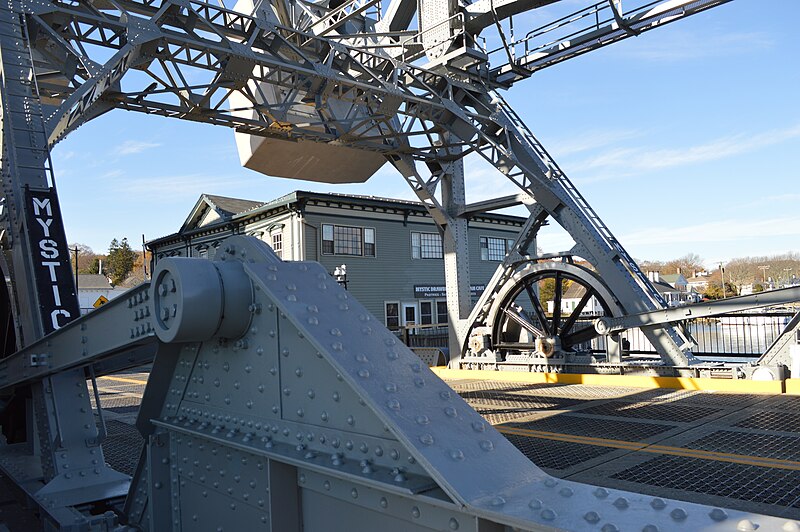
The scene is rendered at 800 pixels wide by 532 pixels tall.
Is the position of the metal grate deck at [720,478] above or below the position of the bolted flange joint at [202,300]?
below

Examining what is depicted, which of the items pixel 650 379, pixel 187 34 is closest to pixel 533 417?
pixel 650 379

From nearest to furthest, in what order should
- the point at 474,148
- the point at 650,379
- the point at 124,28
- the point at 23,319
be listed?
the point at 23,319
the point at 124,28
the point at 650,379
the point at 474,148

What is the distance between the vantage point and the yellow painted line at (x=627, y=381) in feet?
37.2

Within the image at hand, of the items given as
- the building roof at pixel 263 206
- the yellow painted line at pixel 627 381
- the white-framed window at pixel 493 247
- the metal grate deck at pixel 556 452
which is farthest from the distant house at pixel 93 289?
the metal grate deck at pixel 556 452

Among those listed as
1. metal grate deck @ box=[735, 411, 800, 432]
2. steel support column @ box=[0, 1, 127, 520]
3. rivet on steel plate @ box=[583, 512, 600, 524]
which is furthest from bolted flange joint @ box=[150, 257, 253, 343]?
metal grate deck @ box=[735, 411, 800, 432]

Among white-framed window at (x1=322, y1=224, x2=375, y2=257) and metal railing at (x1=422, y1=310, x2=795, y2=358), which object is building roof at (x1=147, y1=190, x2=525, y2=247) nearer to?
white-framed window at (x1=322, y1=224, x2=375, y2=257)

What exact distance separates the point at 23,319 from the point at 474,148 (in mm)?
10902

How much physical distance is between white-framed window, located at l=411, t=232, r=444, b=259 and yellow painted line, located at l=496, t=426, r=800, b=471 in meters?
21.1

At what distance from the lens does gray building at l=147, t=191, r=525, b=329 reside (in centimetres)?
2597

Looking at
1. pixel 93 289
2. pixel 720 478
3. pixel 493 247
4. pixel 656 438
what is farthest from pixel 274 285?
pixel 93 289

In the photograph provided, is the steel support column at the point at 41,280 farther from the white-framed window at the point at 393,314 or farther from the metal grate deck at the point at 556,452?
the white-framed window at the point at 393,314

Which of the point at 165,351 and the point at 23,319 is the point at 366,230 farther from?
the point at 165,351

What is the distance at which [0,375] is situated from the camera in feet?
21.3

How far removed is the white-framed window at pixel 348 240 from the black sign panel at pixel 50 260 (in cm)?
1976
